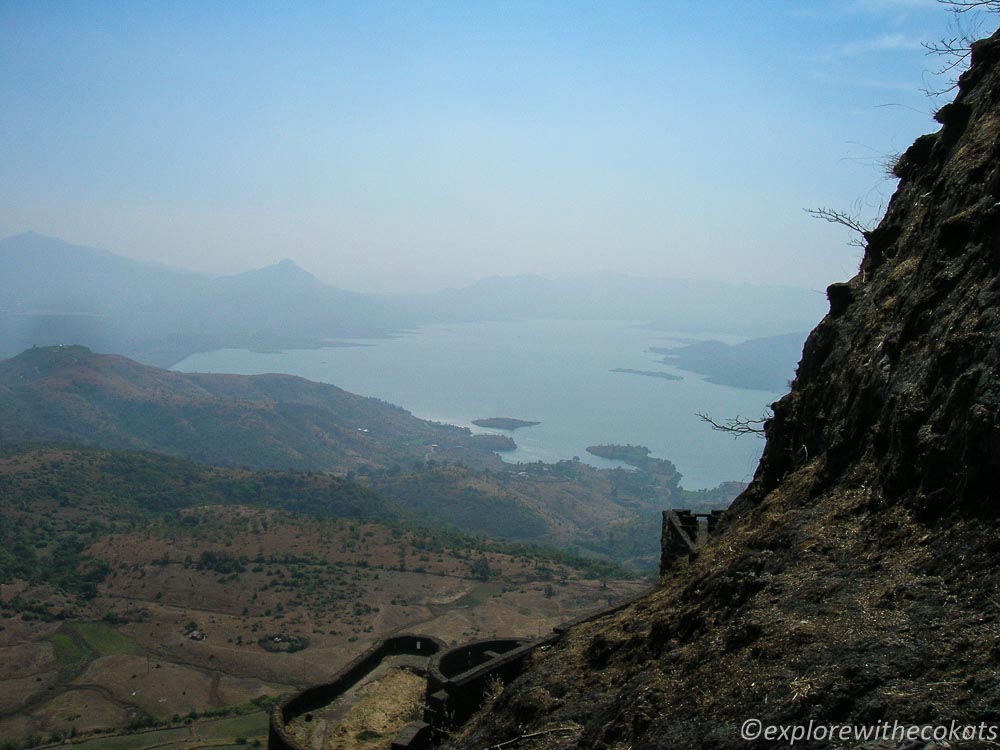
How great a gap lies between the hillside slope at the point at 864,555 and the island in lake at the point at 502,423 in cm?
13410

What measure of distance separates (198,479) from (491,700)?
7552 cm

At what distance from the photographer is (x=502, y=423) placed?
474 ft

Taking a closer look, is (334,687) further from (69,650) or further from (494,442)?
(494,442)

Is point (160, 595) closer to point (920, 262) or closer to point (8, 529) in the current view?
point (8, 529)

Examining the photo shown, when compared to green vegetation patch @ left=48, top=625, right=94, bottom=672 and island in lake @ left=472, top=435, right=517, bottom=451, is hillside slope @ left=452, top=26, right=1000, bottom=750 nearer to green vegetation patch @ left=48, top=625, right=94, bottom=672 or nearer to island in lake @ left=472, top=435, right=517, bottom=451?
green vegetation patch @ left=48, top=625, right=94, bottom=672

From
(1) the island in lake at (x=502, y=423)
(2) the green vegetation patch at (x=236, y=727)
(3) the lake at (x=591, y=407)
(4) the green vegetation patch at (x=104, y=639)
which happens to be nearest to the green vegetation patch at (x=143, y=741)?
(2) the green vegetation patch at (x=236, y=727)

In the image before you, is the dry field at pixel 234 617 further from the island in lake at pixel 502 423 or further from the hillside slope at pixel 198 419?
the island in lake at pixel 502 423

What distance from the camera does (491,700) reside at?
307 inches

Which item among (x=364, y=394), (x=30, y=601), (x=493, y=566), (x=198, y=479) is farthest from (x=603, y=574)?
(x=364, y=394)

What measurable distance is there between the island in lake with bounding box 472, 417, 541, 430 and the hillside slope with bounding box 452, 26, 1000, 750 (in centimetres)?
13410

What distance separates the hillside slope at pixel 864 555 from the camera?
407cm

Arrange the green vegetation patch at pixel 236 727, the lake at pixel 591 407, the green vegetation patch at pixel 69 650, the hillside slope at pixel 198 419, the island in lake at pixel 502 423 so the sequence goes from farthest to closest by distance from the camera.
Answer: the island in lake at pixel 502 423 < the lake at pixel 591 407 < the hillside slope at pixel 198 419 < the green vegetation patch at pixel 69 650 < the green vegetation patch at pixel 236 727

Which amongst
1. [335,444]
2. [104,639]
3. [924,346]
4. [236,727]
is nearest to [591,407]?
[335,444]

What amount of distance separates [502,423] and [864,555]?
458 ft
